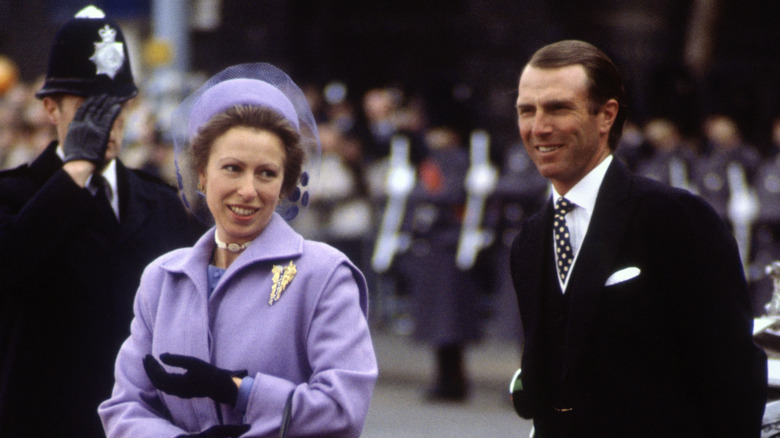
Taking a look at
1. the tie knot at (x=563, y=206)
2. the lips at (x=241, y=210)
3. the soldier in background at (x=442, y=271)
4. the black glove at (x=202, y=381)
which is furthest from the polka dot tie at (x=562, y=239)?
the soldier in background at (x=442, y=271)

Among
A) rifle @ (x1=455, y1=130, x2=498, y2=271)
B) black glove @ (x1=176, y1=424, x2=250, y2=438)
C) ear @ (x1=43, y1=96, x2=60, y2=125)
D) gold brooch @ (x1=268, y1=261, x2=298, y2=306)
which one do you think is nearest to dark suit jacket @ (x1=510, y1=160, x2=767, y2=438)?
gold brooch @ (x1=268, y1=261, x2=298, y2=306)

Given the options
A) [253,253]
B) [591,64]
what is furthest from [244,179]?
[591,64]

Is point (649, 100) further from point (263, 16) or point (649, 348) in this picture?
point (649, 348)

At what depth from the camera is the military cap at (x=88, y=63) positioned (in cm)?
425

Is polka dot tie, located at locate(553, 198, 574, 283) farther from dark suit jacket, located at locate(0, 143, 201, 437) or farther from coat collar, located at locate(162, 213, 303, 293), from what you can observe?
dark suit jacket, located at locate(0, 143, 201, 437)

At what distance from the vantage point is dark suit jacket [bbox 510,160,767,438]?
129 inches

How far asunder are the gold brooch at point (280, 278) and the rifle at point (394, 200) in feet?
26.3

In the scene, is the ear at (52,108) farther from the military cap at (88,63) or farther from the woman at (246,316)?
the woman at (246,316)

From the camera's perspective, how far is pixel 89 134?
405 centimetres

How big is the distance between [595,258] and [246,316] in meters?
0.87

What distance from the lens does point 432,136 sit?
10961 millimetres

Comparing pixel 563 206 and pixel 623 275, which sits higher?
pixel 563 206

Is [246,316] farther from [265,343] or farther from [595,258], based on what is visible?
[595,258]

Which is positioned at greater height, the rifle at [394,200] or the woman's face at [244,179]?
the woman's face at [244,179]
